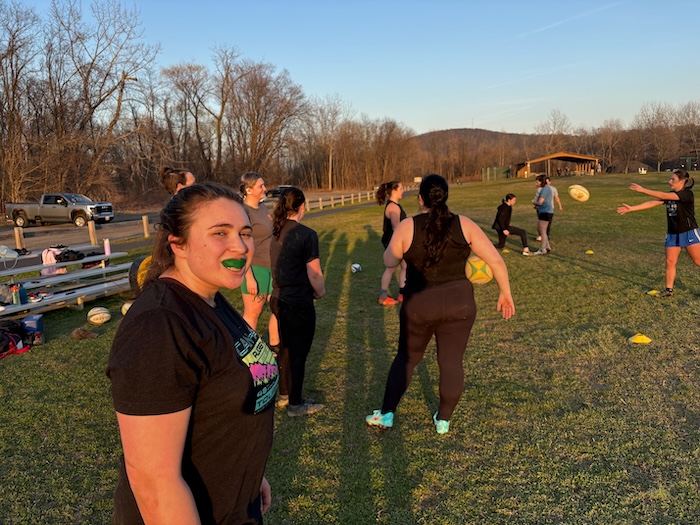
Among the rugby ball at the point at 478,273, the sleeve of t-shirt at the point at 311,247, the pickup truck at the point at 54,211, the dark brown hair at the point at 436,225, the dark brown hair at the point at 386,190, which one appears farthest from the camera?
the pickup truck at the point at 54,211

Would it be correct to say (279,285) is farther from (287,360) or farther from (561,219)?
(561,219)

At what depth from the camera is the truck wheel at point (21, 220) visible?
24109 mm

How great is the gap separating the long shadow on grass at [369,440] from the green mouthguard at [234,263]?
211 centimetres

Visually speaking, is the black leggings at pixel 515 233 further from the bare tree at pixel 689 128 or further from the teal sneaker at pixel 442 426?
the bare tree at pixel 689 128

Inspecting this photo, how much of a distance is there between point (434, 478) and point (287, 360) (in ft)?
5.01

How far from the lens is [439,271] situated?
11.1 feet

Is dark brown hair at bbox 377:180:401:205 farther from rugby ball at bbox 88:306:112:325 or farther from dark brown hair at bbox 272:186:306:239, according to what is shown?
rugby ball at bbox 88:306:112:325

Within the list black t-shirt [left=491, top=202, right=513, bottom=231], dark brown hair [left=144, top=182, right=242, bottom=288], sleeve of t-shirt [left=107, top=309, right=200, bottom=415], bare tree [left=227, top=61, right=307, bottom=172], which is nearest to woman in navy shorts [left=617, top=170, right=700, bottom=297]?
black t-shirt [left=491, top=202, right=513, bottom=231]

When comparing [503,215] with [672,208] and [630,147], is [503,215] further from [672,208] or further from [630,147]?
[630,147]

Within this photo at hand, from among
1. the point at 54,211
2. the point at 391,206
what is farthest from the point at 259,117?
the point at 391,206

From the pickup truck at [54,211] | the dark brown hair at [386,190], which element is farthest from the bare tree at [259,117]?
the dark brown hair at [386,190]

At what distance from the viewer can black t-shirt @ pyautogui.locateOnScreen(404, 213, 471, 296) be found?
3.34 meters

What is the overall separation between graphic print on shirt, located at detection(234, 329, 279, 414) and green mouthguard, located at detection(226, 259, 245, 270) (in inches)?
8.9

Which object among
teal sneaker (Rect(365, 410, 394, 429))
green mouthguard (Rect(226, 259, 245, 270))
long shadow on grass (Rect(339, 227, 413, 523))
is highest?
green mouthguard (Rect(226, 259, 245, 270))
